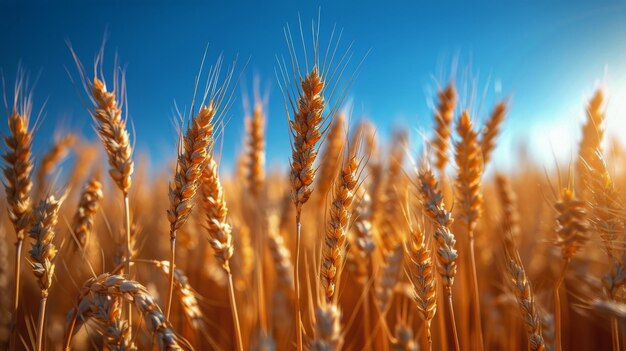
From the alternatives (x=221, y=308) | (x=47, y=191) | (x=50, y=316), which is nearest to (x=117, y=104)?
(x=47, y=191)

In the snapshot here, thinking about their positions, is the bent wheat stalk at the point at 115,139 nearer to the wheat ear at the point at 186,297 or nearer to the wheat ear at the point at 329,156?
the wheat ear at the point at 186,297

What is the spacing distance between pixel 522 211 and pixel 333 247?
3693 mm

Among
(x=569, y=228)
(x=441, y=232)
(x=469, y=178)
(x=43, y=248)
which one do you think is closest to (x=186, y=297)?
(x=43, y=248)

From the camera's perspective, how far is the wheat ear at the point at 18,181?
151cm

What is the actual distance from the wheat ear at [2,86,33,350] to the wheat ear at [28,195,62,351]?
138 millimetres

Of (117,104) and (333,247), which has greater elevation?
(117,104)

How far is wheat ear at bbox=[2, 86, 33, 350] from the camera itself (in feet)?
4.97

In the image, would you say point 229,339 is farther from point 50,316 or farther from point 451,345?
point 451,345

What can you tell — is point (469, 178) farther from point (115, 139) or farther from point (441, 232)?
point (115, 139)

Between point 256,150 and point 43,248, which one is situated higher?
point 256,150

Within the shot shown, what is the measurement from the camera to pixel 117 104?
1.58 meters

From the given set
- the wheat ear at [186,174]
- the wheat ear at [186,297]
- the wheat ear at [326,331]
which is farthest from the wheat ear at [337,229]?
the wheat ear at [186,297]

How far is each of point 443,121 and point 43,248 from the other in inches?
A: 82.3

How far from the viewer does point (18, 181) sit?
1.58 metres
